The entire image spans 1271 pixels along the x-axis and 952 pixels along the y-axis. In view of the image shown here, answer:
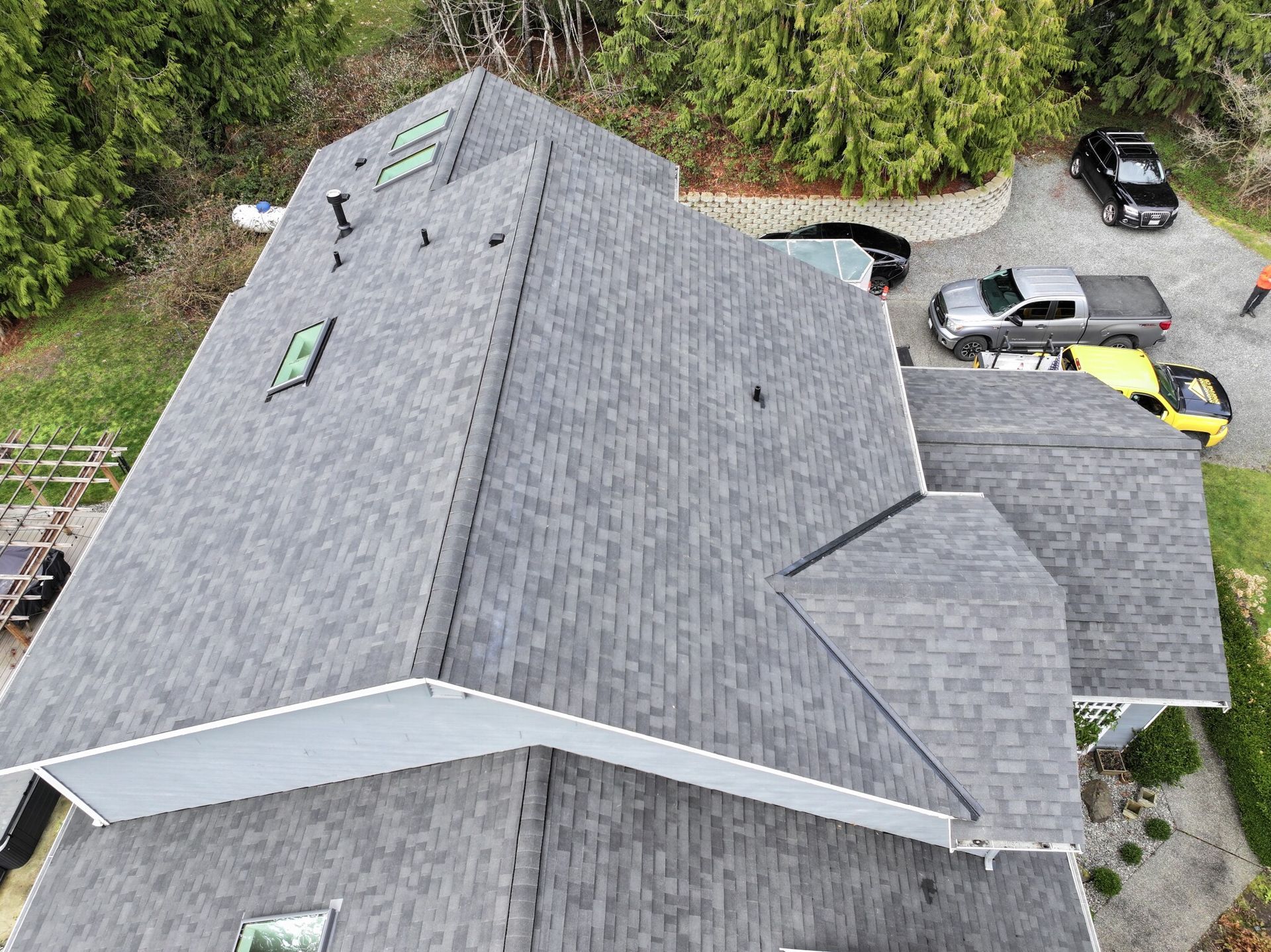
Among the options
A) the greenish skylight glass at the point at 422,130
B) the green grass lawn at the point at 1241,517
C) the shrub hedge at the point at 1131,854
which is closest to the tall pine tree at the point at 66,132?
the greenish skylight glass at the point at 422,130

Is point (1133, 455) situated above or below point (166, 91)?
below

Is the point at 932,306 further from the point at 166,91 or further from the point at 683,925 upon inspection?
the point at 166,91

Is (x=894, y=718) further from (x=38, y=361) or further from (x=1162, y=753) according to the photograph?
(x=38, y=361)

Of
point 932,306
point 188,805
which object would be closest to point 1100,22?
point 932,306

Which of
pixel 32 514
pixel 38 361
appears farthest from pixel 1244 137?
pixel 38 361

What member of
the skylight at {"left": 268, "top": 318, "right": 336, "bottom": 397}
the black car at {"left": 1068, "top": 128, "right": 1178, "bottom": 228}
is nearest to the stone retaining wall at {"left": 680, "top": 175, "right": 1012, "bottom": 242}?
the black car at {"left": 1068, "top": 128, "right": 1178, "bottom": 228}
